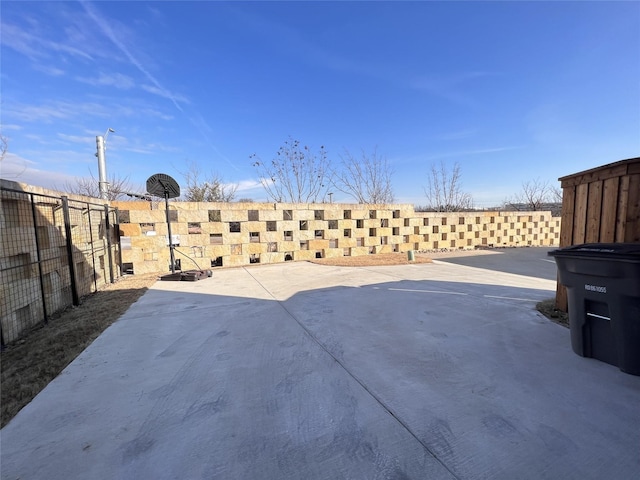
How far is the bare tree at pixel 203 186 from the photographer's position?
15.7 m

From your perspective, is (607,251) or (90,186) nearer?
(607,251)

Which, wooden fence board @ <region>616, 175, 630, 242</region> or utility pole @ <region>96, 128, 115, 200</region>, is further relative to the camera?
utility pole @ <region>96, 128, 115, 200</region>

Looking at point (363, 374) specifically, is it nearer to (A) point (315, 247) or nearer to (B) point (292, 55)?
(A) point (315, 247)

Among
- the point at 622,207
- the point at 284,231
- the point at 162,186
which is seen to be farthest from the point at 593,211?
the point at 162,186

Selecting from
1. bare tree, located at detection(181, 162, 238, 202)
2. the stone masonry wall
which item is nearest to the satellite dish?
the stone masonry wall

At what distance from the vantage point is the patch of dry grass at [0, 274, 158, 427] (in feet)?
6.81

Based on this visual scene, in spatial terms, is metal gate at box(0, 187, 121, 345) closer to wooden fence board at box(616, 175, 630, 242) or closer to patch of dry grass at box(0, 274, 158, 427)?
patch of dry grass at box(0, 274, 158, 427)

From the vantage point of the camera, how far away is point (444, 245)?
1123 cm

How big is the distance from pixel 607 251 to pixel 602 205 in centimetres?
135

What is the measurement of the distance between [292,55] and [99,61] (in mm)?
5606

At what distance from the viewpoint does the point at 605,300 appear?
86.0 inches

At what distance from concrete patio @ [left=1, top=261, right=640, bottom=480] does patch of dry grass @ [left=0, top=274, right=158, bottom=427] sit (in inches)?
5.7

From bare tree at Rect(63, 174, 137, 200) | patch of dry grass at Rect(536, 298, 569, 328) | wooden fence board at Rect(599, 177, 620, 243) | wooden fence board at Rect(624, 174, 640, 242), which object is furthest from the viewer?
bare tree at Rect(63, 174, 137, 200)

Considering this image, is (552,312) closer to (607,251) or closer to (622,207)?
(622,207)
